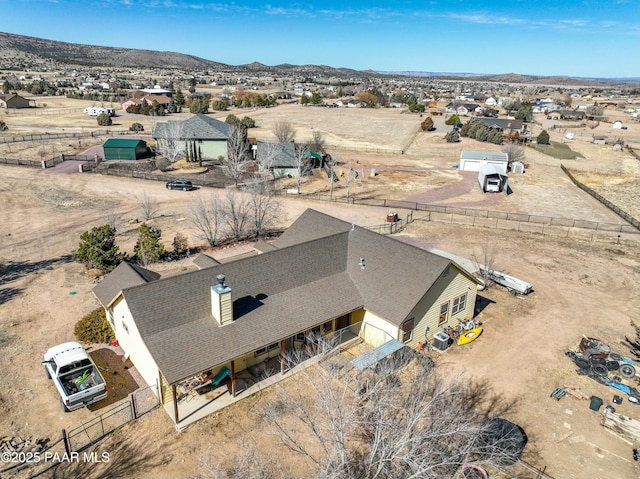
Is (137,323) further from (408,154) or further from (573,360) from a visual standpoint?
(408,154)

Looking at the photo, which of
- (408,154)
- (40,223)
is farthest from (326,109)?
(40,223)

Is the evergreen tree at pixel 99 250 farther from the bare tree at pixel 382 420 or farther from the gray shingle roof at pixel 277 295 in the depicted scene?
the bare tree at pixel 382 420

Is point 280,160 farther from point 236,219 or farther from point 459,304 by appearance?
point 459,304

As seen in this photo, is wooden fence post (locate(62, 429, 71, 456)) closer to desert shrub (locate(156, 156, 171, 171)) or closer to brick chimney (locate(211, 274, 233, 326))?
brick chimney (locate(211, 274, 233, 326))

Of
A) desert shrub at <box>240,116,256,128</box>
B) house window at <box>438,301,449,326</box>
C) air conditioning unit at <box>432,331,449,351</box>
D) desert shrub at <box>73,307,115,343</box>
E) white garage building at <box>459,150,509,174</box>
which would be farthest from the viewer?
desert shrub at <box>240,116,256,128</box>

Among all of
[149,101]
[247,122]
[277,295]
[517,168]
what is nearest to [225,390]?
[277,295]

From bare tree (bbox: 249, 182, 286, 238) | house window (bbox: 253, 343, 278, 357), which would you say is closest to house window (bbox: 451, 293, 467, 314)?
house window (bbox: 253, 343, 278, 357)

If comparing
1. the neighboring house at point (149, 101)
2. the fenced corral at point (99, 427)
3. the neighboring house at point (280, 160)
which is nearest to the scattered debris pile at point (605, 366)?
the fenced corral at point (99, 427)
